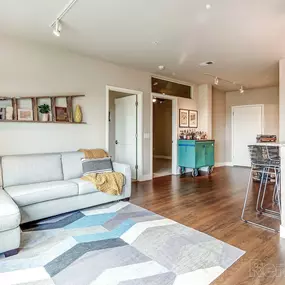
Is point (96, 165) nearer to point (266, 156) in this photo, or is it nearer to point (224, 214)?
point (224, 214)

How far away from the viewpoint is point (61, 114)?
3.92 m

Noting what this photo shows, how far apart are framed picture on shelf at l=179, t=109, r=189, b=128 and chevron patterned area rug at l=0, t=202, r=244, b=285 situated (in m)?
3.75

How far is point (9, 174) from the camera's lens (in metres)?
3.05

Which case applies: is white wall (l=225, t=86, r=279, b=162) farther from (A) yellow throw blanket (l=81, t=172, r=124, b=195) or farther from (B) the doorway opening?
(A) yellow throw blanket (l=81, t=172, r=124, b=195)

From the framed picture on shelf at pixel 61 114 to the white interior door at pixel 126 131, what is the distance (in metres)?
1.76

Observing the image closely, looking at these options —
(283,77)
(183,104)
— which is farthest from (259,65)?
→ (183,104)

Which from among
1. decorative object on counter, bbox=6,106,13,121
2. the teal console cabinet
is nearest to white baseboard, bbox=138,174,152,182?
the teal console cabinet

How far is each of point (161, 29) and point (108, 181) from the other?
2.35m

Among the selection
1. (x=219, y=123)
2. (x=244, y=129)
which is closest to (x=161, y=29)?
(x=219, y=123)

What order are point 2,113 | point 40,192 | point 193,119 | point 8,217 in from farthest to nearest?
1. point 193,119
2. point 2,113
3. point 40,192
4. point 8,217

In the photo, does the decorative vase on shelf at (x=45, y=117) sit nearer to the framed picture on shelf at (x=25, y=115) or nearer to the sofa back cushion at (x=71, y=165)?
the framed picture on shelf at (x=25, y=115)

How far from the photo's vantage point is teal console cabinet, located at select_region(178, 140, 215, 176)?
5.80 meters

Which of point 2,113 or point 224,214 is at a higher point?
point 2,113

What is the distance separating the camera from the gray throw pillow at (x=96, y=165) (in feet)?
→ 11.8
